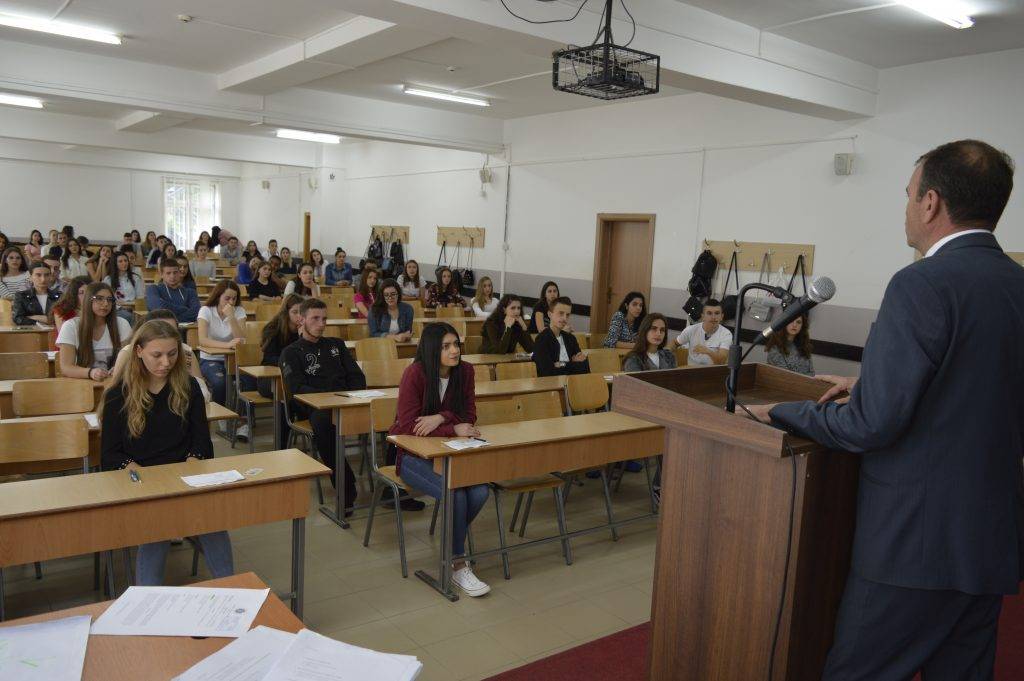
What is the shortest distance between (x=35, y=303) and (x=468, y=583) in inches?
208

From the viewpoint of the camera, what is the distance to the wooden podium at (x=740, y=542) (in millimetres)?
1730

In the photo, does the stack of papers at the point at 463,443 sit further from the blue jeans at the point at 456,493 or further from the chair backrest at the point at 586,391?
the chair backrest at the point at 586,391

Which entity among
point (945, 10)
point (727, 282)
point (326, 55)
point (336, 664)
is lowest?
point (336, 664)

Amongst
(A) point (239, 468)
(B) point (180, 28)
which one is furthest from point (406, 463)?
(B) point (180, 28)

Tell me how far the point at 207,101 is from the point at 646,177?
5.19 m

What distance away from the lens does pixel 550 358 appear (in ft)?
20.6

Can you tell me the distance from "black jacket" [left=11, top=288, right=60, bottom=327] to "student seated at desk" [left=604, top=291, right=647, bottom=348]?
5.11 m

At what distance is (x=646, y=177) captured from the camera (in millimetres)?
9336

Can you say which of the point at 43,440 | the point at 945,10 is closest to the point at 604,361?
the point at 945,10

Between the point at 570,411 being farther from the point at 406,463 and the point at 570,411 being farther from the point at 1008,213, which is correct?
the point at 1008,213

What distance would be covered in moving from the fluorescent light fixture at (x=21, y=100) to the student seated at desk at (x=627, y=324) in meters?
8.28

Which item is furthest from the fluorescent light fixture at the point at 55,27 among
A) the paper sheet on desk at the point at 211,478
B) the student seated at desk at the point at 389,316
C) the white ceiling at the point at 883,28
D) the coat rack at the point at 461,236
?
the coat rack at the point at 461,236

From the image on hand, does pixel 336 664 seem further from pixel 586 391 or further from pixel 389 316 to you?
pixel 389 316

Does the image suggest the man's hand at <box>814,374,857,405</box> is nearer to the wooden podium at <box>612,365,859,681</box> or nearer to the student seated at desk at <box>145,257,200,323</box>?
the wooden podium at <box>612,365,859,681</box>
